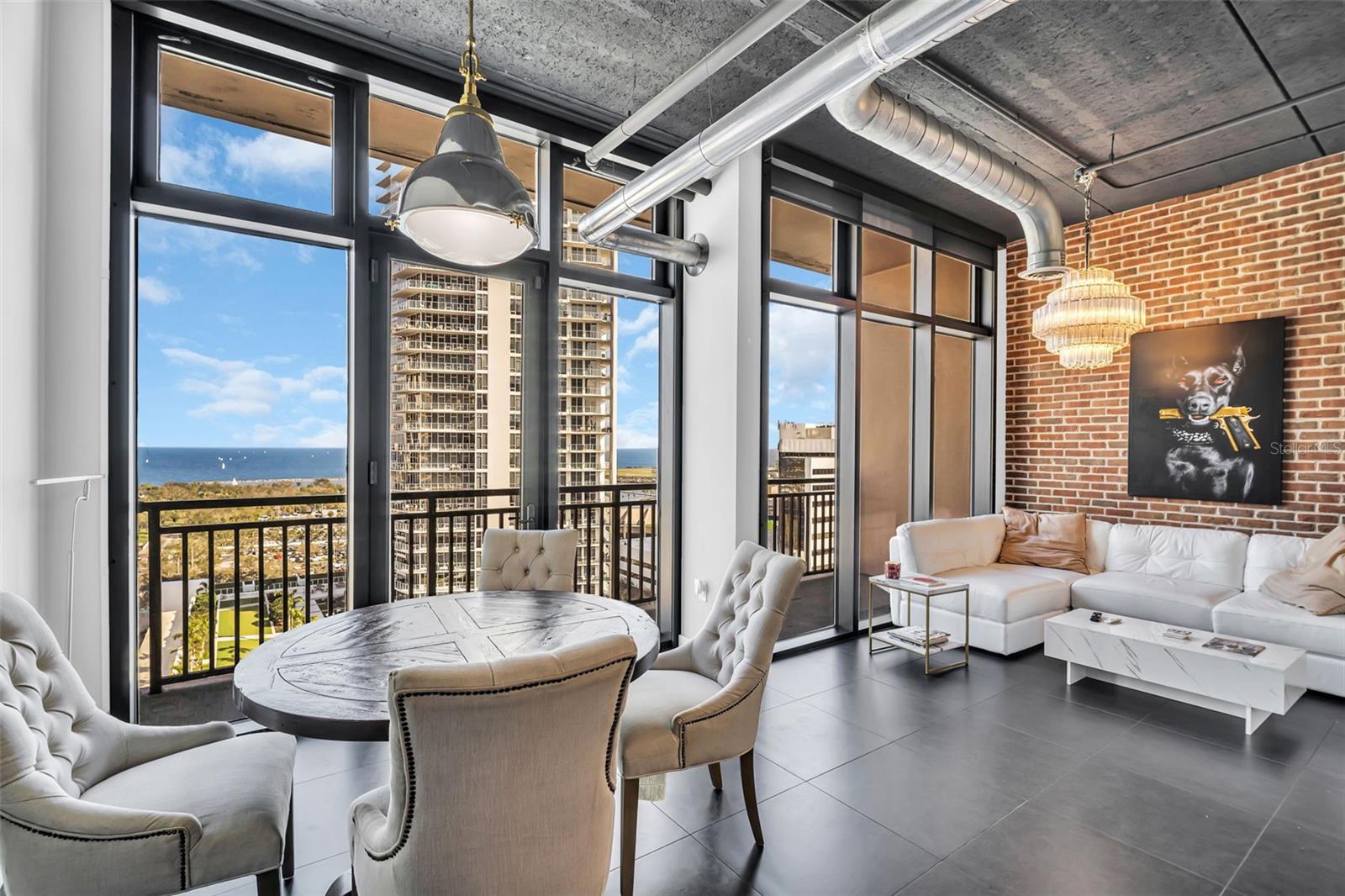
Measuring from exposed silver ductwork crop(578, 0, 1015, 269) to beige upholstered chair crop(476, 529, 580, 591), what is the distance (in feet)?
5.85

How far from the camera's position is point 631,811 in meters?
1.97

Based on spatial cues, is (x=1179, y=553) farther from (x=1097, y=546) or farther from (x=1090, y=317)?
(x=1090, y=317)

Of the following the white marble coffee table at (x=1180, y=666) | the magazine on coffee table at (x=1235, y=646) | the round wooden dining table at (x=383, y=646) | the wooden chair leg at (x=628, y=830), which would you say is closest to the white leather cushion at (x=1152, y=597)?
the white marble coffee table at (x=1180, y=666)

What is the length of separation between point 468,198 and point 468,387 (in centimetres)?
197

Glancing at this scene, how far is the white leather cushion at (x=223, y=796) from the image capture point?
150 cm

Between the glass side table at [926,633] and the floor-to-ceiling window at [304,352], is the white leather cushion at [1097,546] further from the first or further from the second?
the floor-to-ceiling window at [304,352]

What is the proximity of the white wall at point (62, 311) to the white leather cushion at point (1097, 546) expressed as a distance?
6012mm

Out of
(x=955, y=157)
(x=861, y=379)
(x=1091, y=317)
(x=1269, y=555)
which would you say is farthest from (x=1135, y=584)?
(x=955, y=157)

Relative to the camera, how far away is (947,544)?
15.7 feet

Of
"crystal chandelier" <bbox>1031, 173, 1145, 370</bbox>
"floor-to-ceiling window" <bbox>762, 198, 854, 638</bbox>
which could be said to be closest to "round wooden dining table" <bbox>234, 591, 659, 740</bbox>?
"floor-to-ceiling window" <bbox>762, 198, 854, 638</bbox>

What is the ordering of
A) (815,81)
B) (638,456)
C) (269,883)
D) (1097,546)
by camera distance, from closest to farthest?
(269,883), (815,81), (638,456), (1097,546)

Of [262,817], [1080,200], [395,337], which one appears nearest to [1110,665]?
[1080,200]

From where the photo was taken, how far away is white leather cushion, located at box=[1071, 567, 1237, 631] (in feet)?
12.9

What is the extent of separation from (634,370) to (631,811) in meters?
2.90
